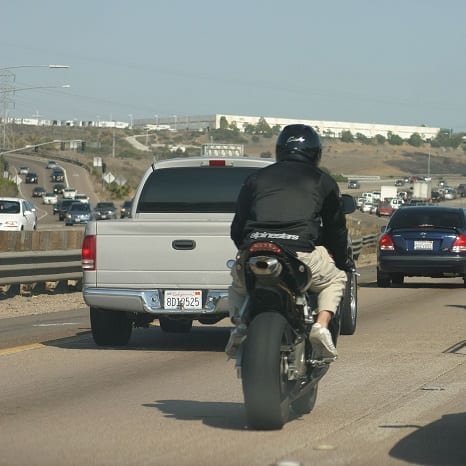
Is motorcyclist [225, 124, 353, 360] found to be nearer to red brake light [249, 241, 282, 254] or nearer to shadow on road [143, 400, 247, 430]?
red brake light [249, 241, 282, 254]

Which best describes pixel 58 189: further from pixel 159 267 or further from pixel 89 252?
pixel 159 267

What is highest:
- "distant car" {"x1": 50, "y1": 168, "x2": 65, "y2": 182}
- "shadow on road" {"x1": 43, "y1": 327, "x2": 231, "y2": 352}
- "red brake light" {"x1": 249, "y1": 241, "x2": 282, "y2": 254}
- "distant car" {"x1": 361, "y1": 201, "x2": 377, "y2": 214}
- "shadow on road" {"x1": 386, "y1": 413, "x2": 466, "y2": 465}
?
"red brake light" {"x1": 249, "y1": 241, "x2": 282, "y2": 254}

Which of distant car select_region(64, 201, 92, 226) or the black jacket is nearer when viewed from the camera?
the black jacket

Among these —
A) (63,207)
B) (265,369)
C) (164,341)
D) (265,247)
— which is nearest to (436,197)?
(63,207)

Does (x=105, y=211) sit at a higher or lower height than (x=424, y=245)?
lower

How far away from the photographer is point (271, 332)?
7.88 metres

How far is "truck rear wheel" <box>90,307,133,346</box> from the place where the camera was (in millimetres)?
13422

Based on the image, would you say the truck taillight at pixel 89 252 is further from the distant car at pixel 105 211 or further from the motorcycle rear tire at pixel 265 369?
the distant car at pixel 105 211

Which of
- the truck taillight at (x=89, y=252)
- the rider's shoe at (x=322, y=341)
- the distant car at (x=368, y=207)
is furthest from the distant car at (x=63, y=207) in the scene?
the rider's shoe at (x=322, y=341)

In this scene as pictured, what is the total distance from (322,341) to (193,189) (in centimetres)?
670

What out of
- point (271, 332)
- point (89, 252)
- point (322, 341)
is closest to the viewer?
point (271, 332)

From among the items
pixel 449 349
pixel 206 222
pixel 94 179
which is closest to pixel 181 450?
pixel 206 222

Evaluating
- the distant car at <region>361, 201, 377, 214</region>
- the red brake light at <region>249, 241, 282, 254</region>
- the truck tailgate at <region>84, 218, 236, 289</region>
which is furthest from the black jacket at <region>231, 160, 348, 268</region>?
the distant car at <region>361, 201, 377, 214</region>

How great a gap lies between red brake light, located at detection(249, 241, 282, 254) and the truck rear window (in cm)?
663
